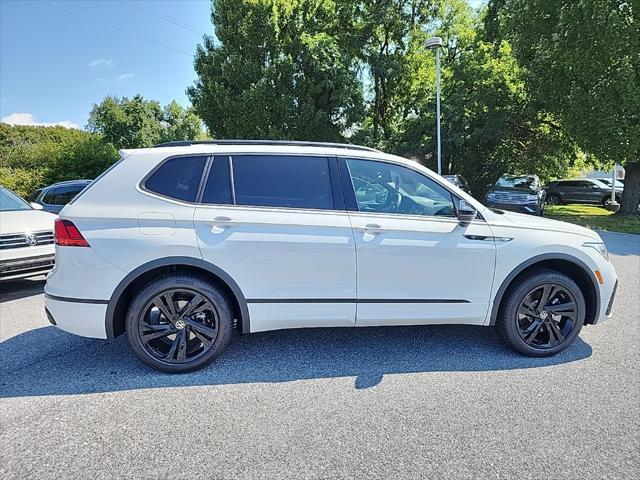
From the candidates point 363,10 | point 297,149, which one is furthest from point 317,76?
point 297,149

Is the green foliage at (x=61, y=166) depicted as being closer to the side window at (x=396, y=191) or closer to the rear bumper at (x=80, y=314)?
the rear bumper at (x=80, y=314)

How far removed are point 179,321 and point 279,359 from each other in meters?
0.92

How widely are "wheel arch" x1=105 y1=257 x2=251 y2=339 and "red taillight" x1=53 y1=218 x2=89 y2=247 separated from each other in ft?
1.44

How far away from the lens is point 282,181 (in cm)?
348

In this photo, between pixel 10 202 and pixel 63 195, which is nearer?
pixel 10 202

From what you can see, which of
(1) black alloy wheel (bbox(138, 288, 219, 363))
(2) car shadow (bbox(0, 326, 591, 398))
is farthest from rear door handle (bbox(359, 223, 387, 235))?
(1) black alloy wheel (bbox(138, 288, 219, 363))

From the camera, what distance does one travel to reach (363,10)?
21.4 metres

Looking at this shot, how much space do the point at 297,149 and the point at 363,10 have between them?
21.1 metres

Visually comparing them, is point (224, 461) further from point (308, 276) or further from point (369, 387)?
point (308, 276)

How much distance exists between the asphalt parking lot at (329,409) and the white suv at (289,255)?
351 millimetres

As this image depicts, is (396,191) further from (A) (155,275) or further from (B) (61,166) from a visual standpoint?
(B) (61,166)

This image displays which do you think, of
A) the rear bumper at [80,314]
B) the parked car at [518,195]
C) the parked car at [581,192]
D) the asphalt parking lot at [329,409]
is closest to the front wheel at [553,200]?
the parked car at [581,192]

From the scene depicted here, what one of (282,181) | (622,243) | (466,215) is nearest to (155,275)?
(282,181)

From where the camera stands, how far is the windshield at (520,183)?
53.4 feet
